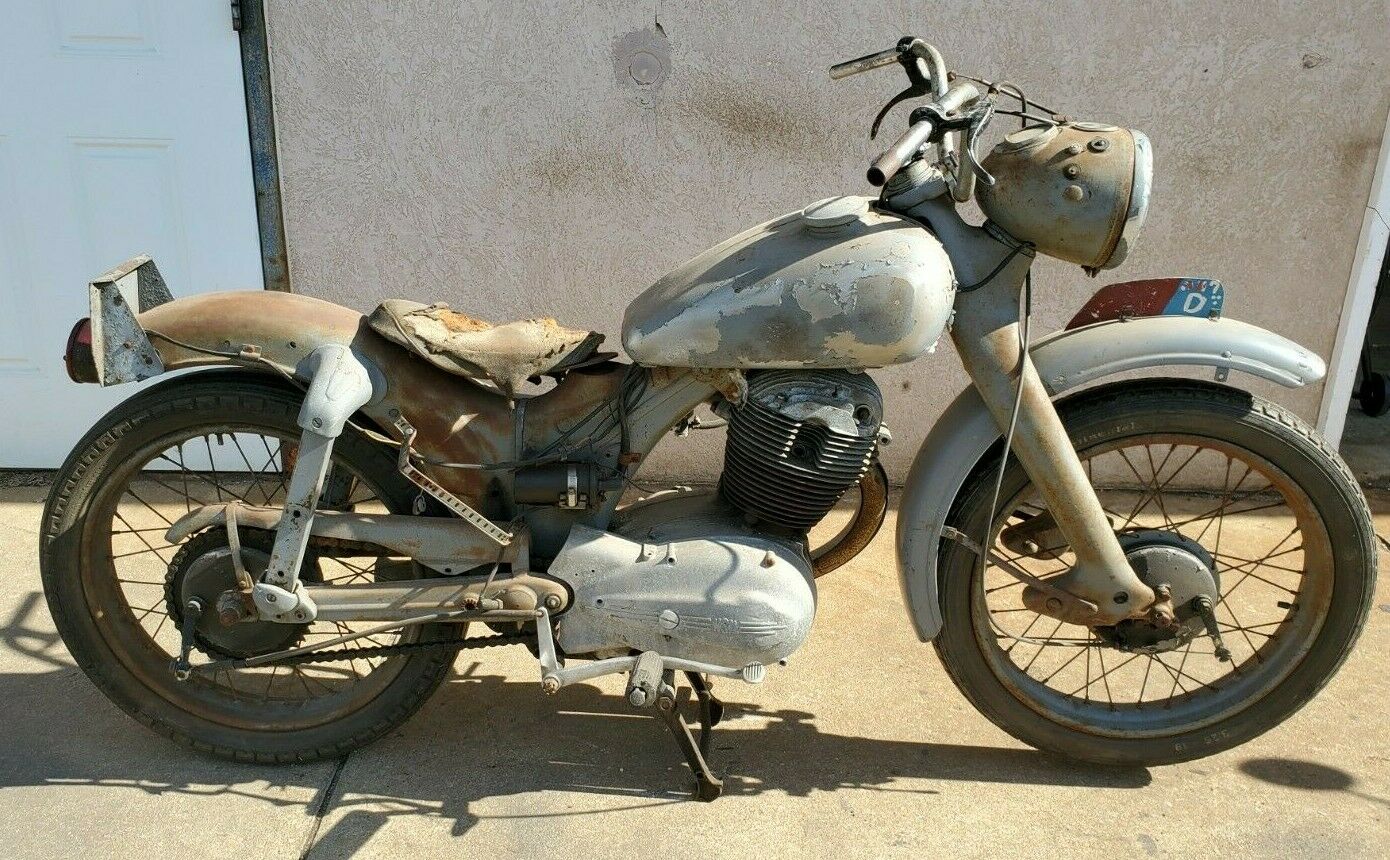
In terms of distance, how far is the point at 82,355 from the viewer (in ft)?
7.69

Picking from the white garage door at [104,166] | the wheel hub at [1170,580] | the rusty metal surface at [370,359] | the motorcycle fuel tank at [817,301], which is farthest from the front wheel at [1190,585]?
the white garage door at [104,166]

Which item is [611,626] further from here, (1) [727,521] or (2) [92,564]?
(2) [92,564]

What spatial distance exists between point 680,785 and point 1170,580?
1210 millimetres

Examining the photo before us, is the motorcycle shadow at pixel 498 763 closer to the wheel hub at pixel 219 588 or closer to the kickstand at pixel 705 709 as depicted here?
the kickstand at pixel 705 709

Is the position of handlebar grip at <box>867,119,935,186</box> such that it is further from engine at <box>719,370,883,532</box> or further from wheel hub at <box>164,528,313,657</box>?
wheel hub at <box>164,528,313,657</box>

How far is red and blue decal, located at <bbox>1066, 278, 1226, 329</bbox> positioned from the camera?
237 centimetres

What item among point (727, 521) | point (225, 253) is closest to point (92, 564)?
point (727, 521)

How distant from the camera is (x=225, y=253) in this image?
13.0ft

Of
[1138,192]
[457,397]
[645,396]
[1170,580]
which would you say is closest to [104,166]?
[457,397]

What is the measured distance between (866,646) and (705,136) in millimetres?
1823

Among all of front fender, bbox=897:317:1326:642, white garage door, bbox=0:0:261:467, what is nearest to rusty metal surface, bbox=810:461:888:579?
front fender, bbox=897:317:1326:642

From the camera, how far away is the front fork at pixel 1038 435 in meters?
2.30

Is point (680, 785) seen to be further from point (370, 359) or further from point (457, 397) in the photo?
point (370, 359)

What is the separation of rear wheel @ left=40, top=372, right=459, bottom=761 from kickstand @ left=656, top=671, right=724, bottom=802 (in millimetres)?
545
